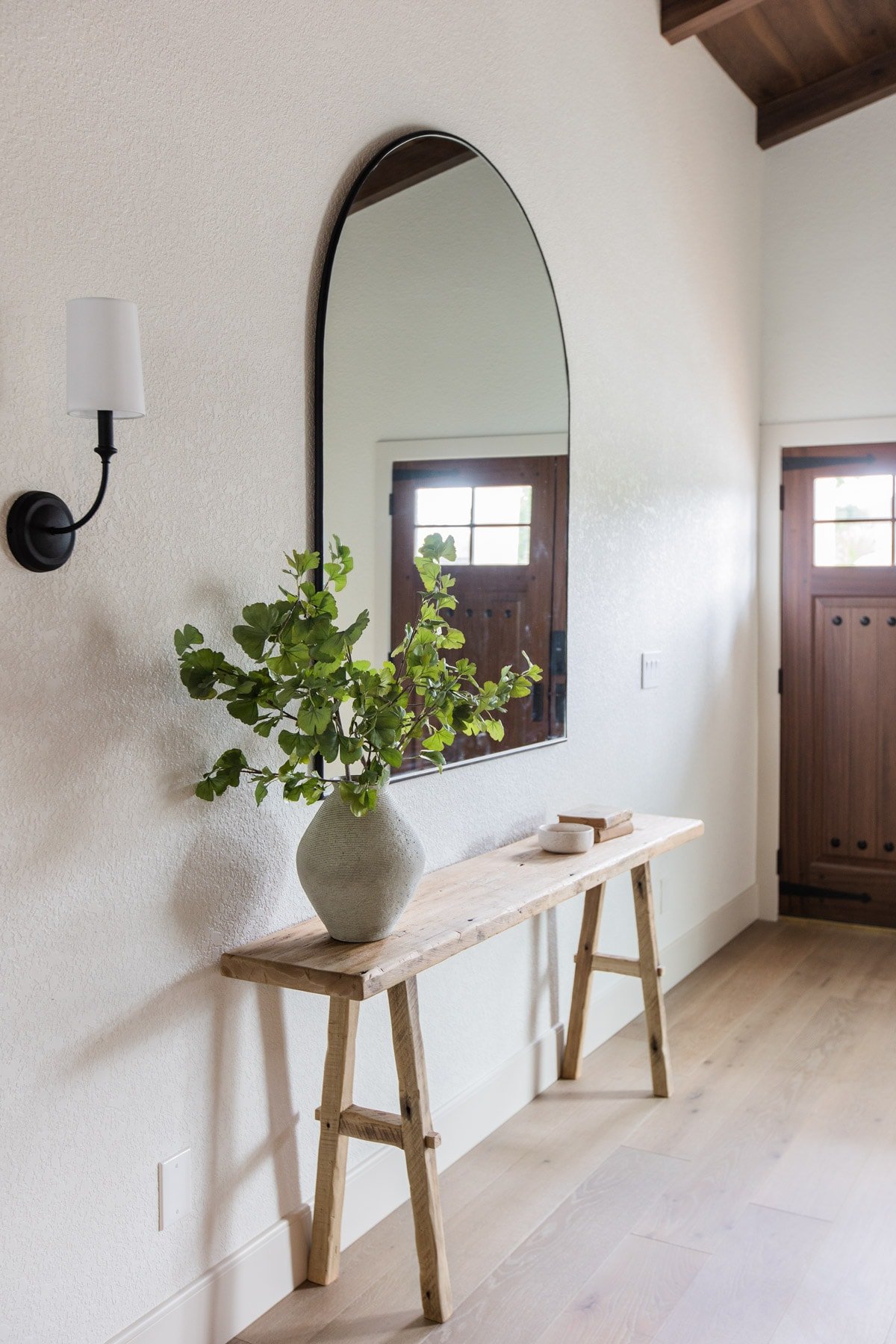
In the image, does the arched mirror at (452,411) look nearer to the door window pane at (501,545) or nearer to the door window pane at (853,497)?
the door window pane at (501,545)

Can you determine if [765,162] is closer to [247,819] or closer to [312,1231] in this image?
[247,819]

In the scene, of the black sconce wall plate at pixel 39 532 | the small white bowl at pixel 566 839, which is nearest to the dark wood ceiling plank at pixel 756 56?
the small white bowl at pixel 566 839

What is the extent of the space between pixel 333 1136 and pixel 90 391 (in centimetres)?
135

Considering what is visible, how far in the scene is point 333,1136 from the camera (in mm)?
2072

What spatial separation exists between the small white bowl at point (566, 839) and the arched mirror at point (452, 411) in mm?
237

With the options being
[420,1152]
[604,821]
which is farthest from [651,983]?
[420,1152]

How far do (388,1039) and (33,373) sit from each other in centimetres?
151

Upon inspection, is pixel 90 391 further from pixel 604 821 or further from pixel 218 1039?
pixel 604 821

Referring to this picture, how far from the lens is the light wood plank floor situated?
204 cm

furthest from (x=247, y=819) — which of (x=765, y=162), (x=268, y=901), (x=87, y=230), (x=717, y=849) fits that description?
(x=765, y=162)

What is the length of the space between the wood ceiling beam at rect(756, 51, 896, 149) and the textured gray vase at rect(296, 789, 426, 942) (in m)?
3.66

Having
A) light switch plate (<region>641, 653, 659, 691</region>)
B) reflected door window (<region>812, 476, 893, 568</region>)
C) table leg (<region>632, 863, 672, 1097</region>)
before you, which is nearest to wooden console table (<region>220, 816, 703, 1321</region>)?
table leg (<region>632, 863, 672, 1097</region>)

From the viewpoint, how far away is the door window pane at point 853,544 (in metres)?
4.42

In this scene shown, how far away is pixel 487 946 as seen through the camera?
2803 mm
